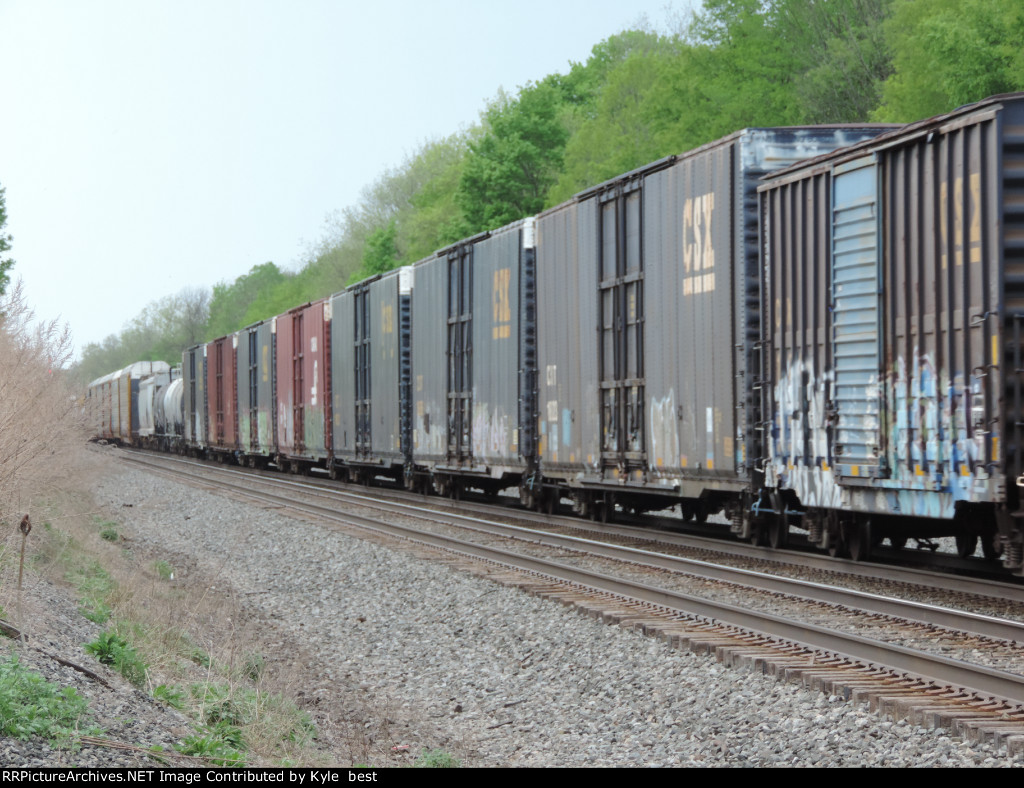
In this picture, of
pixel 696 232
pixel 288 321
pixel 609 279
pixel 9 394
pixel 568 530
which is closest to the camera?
pixel 9 394

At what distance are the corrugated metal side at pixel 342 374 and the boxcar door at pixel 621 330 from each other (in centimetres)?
1153

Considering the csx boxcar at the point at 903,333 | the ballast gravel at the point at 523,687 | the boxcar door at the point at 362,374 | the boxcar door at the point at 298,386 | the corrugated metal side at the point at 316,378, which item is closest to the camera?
the ballast gravel at the point at 523,687

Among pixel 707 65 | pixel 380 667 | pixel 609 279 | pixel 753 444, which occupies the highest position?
pixel 707 65

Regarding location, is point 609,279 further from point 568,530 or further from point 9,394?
point 9,394

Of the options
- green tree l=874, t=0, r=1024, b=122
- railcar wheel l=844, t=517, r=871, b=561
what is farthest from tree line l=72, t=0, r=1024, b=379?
railcar wheel l=844, t=517, r=871, b=561

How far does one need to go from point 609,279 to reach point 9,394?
7258 millimetres

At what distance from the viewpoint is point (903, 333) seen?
9609mm

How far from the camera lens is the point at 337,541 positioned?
15.6 m

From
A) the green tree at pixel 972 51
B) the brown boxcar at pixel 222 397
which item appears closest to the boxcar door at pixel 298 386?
the brown boxcar at pixel 222 397

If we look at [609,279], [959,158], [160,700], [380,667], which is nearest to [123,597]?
[380,667]

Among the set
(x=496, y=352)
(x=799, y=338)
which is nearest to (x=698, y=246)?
(x=799, y=338)

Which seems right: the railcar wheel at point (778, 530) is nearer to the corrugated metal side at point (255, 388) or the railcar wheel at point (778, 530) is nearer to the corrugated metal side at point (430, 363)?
the corrugated metal side at point (430, 363)

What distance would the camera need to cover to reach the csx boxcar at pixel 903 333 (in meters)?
8.57

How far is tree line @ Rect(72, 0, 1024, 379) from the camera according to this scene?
30.7 metres
